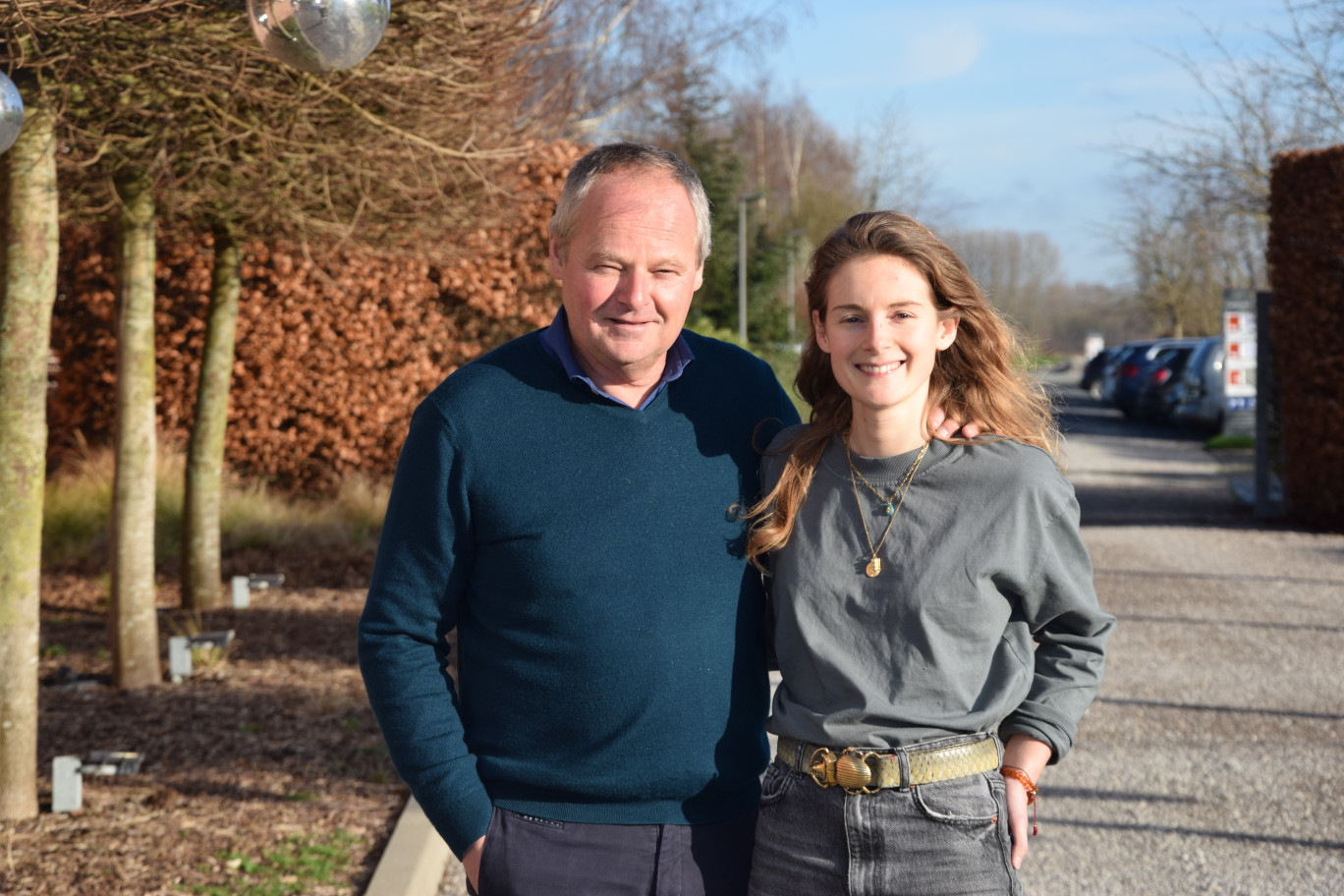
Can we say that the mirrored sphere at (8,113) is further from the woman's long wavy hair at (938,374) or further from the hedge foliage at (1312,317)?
the hedge foliage at (1312,317)

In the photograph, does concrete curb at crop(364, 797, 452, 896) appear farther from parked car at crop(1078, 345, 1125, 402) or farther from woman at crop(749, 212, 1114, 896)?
parked car at crop(1078, 345, 1125, 402)

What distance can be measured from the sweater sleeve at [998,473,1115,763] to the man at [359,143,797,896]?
0.50 meters

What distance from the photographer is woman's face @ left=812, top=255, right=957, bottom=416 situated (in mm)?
2154

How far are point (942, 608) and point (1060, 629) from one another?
0.89 ft

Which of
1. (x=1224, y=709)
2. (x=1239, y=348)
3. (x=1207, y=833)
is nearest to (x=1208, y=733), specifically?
(x=1224, y=709)

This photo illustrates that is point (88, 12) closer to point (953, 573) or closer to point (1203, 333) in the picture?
point (953, 573)

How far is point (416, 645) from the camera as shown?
2.21 meters

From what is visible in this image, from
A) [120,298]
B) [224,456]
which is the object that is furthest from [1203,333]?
[120,298]

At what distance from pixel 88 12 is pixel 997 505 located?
3.39 meters

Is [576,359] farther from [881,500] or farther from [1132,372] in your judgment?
[1132,372]

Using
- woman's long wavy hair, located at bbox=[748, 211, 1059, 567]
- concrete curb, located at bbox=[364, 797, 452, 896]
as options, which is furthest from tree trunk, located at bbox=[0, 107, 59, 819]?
woman's long wavy hair, located at bbox=[748, 211, 1059, 567]

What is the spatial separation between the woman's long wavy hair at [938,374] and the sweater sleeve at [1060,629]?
17cm

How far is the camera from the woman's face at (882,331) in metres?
2.15

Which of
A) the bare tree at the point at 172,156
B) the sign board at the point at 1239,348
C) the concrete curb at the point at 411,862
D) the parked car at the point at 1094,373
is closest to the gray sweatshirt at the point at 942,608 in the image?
the concrete curb at the point at 411,862
